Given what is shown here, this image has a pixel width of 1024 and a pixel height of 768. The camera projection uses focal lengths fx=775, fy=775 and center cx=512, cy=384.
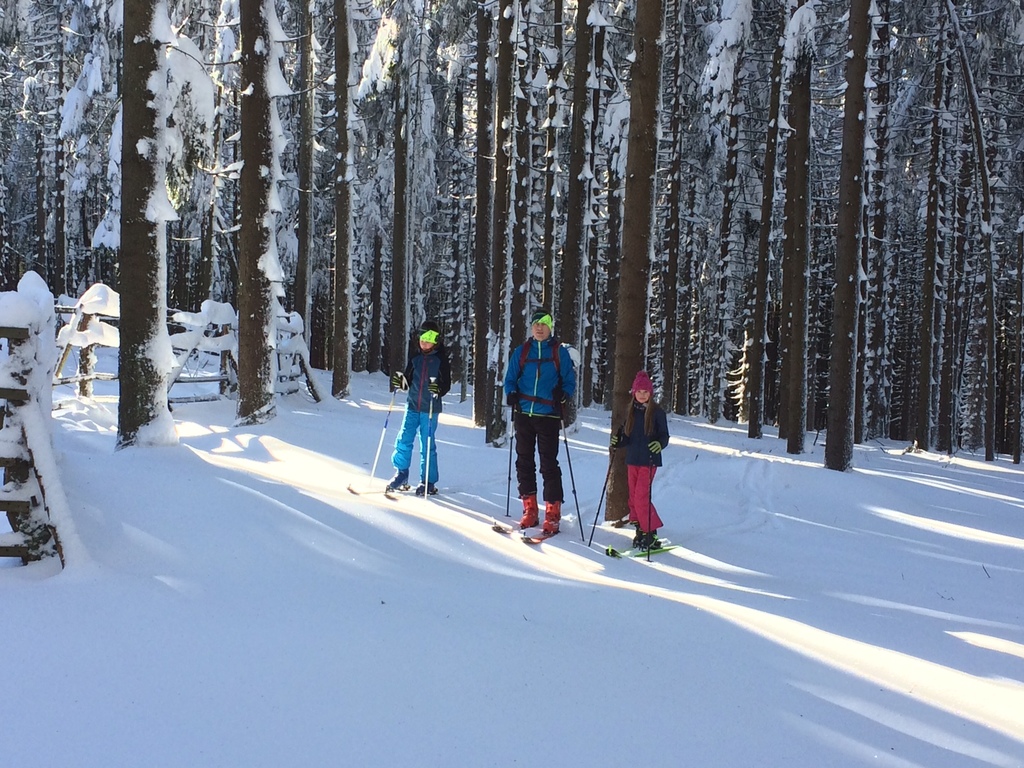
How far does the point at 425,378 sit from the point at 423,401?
0.27 metres

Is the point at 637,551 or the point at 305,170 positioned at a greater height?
the point at 305,170

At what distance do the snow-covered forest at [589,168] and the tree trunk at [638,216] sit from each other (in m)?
0.03

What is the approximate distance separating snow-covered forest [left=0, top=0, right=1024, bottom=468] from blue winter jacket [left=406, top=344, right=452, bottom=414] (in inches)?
79.8

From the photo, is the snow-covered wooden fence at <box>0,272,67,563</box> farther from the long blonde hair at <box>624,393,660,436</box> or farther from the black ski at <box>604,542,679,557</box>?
the long blonde hair at <box>624,393,660,436</box>

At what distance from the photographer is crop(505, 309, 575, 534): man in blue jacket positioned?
8070 mm

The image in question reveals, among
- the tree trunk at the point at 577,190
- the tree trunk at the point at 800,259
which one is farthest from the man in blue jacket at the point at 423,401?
the tree trunk at the point at 800,259

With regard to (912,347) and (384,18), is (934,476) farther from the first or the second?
(912,347)

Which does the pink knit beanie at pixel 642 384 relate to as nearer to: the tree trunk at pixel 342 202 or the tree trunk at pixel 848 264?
the tree trunk at pixel 848 264

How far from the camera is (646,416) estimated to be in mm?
7754

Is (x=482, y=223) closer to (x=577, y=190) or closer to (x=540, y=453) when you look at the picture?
(x=577, y=190)

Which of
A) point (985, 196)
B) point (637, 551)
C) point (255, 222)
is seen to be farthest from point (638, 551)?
point (985, 196)

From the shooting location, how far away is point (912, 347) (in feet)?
111

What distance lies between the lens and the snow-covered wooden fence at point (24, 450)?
4668mm

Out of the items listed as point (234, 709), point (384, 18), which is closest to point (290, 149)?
point (384, 18)
